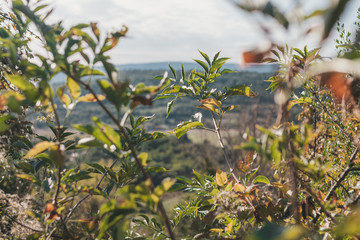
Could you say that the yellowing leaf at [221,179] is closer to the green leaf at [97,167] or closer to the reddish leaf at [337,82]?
the green leaf at [97,167]

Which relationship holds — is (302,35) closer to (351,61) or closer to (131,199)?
(351,61)

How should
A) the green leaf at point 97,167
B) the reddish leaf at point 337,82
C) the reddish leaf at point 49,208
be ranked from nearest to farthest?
1. the reddish leaf at point 337,82
2. the reddish leaf at point 49,208
3. the green leaf at point 97,167

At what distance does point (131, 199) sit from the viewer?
2.19ft

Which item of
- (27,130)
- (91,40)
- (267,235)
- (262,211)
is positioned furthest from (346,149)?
(27,130)

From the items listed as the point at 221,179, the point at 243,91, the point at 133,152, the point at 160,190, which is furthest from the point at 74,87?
the point at 243,91

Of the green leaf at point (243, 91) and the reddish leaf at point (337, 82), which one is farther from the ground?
the reddish leaf at point (337, 82)

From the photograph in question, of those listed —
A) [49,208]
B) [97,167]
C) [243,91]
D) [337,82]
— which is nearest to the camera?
[337,82]

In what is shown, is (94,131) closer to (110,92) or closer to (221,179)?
(110,92)

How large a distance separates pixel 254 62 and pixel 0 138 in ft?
5.91

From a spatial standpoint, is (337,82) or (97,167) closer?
(337,82)

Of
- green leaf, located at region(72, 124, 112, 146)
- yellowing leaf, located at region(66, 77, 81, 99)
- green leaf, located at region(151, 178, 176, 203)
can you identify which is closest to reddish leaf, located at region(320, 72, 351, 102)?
green leaf, located at region(151, 178, 176, 203)

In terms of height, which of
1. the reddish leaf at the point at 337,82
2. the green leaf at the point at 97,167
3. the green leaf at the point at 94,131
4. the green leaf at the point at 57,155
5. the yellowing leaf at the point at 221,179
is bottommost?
the yellowing leaf at the point at 221,179

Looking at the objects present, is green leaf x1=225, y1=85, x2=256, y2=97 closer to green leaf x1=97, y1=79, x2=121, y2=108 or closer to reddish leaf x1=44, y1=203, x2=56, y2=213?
green leaf x1=97, y1=79, x2=121, y2=108

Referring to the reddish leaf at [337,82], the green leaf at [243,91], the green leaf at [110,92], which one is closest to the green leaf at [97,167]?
the green leaf at [110,92]
